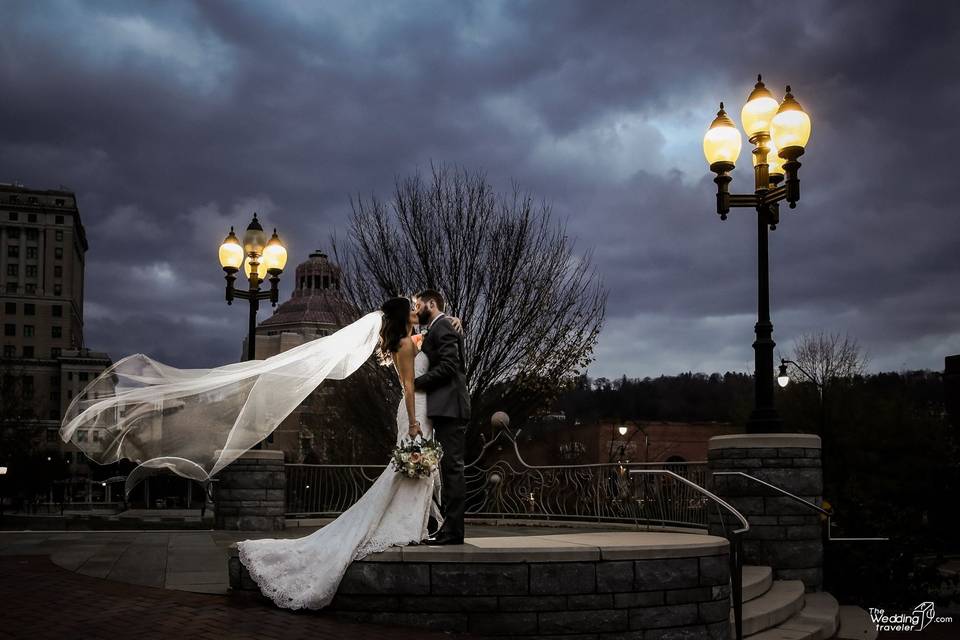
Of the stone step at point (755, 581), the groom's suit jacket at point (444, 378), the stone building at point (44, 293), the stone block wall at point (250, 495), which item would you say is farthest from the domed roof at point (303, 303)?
the groom's suit jacket at point (444, 378)

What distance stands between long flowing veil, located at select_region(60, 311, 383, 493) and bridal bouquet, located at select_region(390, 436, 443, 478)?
1.29 metres

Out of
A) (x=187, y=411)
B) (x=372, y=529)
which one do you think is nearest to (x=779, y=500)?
(x=372, y=529)

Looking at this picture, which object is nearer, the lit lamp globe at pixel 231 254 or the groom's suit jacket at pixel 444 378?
the groom's suit jacket at pixel 444 378

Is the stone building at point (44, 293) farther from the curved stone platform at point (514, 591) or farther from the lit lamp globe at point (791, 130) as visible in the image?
the curved stone platform at point (514, 591)

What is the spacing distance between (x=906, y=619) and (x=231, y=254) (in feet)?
39.4

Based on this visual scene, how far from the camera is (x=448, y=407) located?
7.66 meters

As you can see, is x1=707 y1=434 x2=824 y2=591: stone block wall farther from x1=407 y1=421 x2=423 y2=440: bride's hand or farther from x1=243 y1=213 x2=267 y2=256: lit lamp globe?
x1=243 y1=213 x2=267 y2=256: lit lamp globe

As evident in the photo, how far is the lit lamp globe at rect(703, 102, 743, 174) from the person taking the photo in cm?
1167

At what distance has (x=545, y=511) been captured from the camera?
682 inches

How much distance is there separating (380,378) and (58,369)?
4889 inches

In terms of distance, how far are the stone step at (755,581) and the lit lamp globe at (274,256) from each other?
950cm

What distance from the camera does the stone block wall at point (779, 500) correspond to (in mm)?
11008

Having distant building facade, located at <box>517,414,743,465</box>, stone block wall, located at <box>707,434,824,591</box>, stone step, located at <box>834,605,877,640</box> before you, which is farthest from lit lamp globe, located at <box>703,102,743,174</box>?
distant building facade, located at <box>517,414,743,465</box>

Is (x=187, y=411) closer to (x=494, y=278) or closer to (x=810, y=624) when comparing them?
(x=810, y=624)
